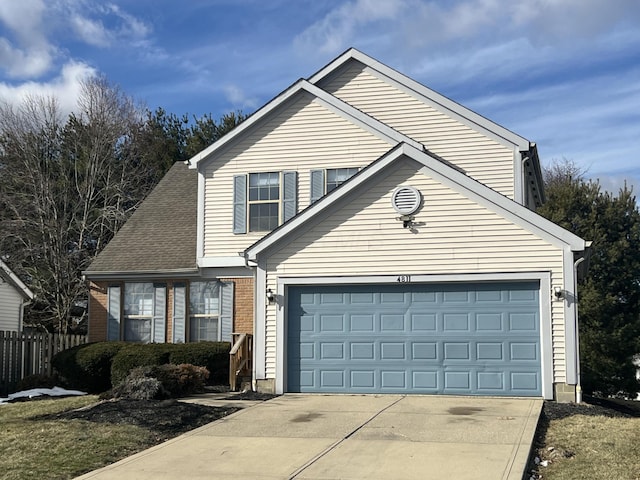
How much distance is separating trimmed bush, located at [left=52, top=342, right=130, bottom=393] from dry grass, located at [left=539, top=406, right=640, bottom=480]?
34.8 ft

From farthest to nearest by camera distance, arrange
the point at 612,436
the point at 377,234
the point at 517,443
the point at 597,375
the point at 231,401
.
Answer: the point at 597,375, the point at 377,234, the point at 231,401, the point at 612,436, the point at 517,443

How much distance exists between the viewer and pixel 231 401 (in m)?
14.1

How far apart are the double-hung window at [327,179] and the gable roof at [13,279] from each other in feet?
39.7

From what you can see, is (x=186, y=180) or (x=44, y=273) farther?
(x=44, y=273)

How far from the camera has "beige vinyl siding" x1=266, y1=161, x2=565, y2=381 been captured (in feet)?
46.3

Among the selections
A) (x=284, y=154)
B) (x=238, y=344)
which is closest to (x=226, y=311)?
(x=238, y=344)

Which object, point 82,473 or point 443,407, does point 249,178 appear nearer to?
point 443,407

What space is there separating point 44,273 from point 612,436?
27.8 metres

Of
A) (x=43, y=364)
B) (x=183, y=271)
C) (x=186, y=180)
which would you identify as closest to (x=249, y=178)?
(x=183, y=271)

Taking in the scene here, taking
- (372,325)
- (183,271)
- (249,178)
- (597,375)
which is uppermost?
(249,178)

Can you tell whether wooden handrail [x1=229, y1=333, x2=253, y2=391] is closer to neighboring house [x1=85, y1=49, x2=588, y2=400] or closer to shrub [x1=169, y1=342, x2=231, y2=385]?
shrub [x1=169, y1=342, x2=231, y2=385]

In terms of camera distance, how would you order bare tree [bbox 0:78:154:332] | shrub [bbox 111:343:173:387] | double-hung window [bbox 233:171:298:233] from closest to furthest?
shrub [bbox 111:343:173:387] → double-hung window [bbox 233:171:298:233] → bare tree [bbox 0:78:154:332]

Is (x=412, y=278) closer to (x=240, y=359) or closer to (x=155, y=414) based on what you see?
(x=240, y=359)

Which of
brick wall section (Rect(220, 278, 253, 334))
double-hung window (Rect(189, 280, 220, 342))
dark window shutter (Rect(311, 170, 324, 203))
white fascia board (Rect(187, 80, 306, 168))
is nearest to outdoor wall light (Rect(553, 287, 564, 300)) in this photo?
dark window shutter (Rect(311, 170, 324, 203))
